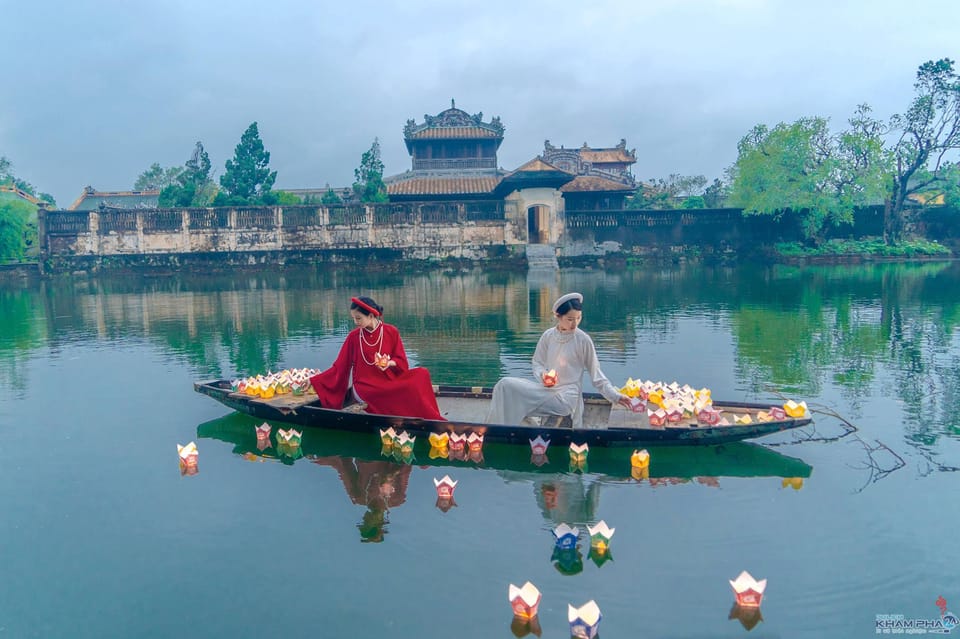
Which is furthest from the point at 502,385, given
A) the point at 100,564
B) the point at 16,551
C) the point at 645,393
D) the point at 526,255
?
the point at 526,255

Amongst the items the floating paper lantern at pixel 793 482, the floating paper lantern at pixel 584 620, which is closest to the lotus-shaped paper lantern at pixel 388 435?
the floating paper lantern at pixel 584 620

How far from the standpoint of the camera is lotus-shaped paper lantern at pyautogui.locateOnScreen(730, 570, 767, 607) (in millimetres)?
3959

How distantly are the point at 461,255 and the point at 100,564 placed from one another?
2667cm

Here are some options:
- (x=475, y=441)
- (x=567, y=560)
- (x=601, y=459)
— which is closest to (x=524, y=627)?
(x=567, y=560)

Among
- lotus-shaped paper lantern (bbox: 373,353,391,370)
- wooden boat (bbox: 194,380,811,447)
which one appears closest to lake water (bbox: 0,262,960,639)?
Result: wooden boat (bbox: 194,380,811,447)

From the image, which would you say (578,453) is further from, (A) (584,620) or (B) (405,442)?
(A) (584,620)

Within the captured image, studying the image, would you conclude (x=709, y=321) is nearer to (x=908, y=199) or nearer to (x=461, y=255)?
(x=461, y=255)

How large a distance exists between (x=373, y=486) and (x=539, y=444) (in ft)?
4.79

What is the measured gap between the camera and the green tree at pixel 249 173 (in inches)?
1361

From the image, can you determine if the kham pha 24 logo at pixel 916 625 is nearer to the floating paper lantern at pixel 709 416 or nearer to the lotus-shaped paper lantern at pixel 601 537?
the lotus-shaped paper lantern at pixel 601 537

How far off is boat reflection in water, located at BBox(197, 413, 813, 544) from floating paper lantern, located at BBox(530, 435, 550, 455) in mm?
135

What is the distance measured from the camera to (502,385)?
21.7 feet

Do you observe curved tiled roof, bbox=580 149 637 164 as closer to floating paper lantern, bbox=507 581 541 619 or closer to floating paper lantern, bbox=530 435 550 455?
floating paper lantern, bbox=530 435 550 455

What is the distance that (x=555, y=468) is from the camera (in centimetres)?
620
